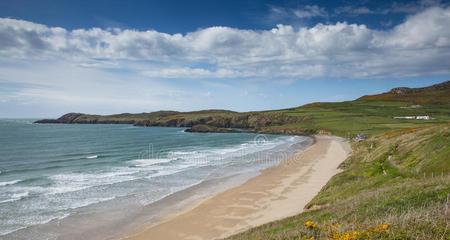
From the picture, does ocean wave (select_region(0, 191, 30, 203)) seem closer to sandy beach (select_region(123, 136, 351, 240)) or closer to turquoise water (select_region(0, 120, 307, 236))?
turquoise water (select_region(0, 120, 307, 236))

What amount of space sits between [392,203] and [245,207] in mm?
17993

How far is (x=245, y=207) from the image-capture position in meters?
30.9

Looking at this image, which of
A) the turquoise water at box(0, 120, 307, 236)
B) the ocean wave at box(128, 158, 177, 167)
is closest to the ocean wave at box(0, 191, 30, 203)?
the turquoise water at box(0, 120, 307, 236)

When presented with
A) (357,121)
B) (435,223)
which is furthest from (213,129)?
(435,223)

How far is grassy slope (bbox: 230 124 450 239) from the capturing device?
26.8 feet

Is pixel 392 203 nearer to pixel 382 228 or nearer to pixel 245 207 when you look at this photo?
pixel 382 228

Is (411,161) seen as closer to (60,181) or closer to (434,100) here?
(60,181)

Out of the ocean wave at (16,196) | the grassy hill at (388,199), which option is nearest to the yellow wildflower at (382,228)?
the grassy hill at (388,199)

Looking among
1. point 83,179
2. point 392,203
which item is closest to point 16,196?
point 83,179

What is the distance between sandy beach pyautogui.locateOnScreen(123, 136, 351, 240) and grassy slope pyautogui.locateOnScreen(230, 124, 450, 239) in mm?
4440

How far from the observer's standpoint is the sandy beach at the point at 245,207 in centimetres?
2508

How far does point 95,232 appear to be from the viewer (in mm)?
25438

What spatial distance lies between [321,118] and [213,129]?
40510 mm

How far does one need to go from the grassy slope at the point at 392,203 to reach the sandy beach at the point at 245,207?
444cm
